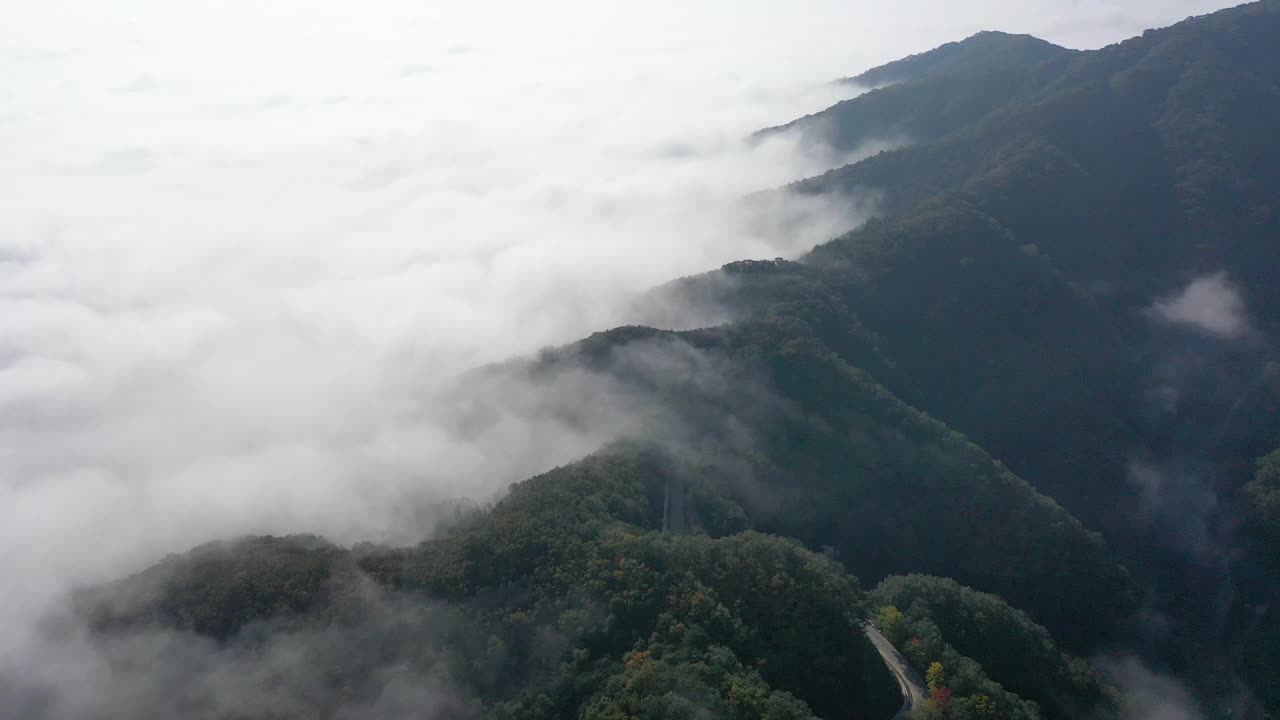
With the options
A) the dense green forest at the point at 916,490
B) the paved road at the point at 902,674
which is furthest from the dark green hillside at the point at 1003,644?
the paved road at the point at 902,674

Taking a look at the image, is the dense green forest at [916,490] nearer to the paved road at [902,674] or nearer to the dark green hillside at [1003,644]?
the dark green hillside at [1003,644]

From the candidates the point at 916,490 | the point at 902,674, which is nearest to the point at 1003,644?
the point at 902,674

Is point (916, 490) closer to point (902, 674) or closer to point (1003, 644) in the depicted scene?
point (1003, 644)

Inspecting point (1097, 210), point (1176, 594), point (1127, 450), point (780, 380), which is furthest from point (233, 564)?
point (1097, 210)

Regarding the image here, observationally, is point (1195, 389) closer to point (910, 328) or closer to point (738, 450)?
point (910, 328)

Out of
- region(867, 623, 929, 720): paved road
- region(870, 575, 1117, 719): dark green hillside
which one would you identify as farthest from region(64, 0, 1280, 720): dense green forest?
region(867, 623, 929, 720): paved road
